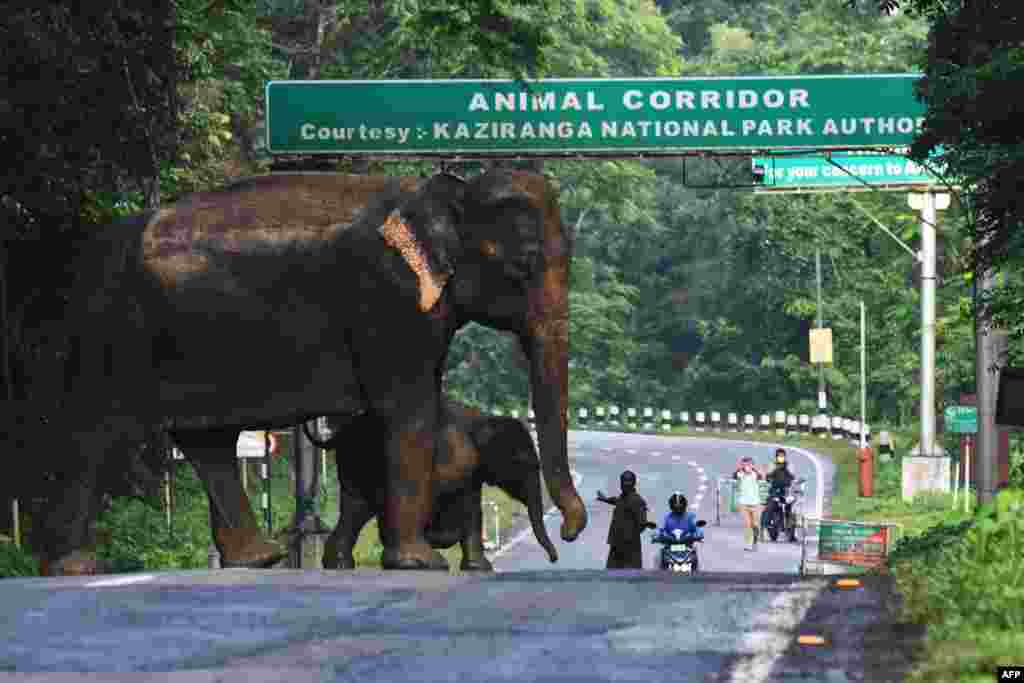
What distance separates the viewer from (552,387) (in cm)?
1986

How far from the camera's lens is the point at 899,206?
235 ft

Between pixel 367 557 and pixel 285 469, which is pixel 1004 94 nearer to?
pixel 367 557

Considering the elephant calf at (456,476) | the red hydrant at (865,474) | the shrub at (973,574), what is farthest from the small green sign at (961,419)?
the shrub at (973,574)

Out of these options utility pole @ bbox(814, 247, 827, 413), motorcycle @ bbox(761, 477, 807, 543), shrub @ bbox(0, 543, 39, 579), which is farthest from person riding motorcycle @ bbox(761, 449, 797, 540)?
utility pole @ bbox(814, 247, 827, 413)

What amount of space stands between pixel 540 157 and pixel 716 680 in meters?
20.2

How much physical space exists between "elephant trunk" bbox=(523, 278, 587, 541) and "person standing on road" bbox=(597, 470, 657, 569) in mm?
4130

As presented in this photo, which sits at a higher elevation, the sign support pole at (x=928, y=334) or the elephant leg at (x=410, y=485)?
the sign support pole at (x=928, y=334)

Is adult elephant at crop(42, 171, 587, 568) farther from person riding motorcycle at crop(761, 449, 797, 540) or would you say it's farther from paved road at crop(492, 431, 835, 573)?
person riding motorcycle at crop(761, 449, 797, 540)

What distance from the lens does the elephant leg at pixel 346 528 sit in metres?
21.5

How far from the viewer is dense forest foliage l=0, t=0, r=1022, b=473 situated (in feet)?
75.5

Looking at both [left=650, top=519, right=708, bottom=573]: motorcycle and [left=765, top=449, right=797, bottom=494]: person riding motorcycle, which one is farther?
[left=765, top=449, right=797, bottom=494]: person riding motorcycle

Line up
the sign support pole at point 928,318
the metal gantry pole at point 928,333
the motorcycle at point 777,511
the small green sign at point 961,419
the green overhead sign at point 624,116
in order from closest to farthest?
the green overhead sign at point 624,116 → the small green sign at point 961,419 → the motorcycle at point 777,511 → the sign support pole at point 928,318 → the metal gantry pole at point 928,333

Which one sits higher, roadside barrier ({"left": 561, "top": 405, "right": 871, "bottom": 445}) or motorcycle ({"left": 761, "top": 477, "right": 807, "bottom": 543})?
roadside barrier ({"left": 561, "top": 405, "right": 871, "bottom": 445})

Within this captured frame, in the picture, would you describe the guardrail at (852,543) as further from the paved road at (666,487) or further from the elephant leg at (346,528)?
the elephant leg at (346,528)
